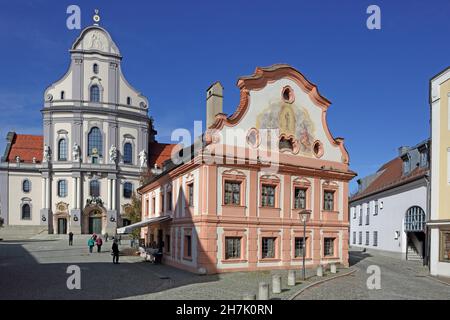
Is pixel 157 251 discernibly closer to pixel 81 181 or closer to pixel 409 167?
pixel 409 167

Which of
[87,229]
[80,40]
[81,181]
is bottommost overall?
[87,229]

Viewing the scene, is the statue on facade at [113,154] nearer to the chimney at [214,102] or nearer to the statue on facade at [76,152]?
the statue on facade at [76,152]

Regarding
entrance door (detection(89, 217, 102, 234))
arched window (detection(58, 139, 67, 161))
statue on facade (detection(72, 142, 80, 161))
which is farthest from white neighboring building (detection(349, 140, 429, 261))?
arched window (detection(58, 139, 67, 161))

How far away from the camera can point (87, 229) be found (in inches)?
2534

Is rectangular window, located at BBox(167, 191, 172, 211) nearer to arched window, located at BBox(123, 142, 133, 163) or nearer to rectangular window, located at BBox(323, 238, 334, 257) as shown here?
rectangular window, located at BBox(323, 238, 334, 257)

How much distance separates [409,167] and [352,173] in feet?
35.9

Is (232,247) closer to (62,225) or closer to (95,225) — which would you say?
(95,225)

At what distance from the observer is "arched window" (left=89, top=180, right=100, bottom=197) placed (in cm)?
6512

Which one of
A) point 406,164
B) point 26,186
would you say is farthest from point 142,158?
point 406,164

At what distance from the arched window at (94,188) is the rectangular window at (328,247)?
4434 centimetres

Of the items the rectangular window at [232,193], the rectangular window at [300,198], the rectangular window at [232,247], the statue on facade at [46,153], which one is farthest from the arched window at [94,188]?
the rectangular window at [232,247]

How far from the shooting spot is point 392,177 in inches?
1657

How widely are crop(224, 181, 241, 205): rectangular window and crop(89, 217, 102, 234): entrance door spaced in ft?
146
